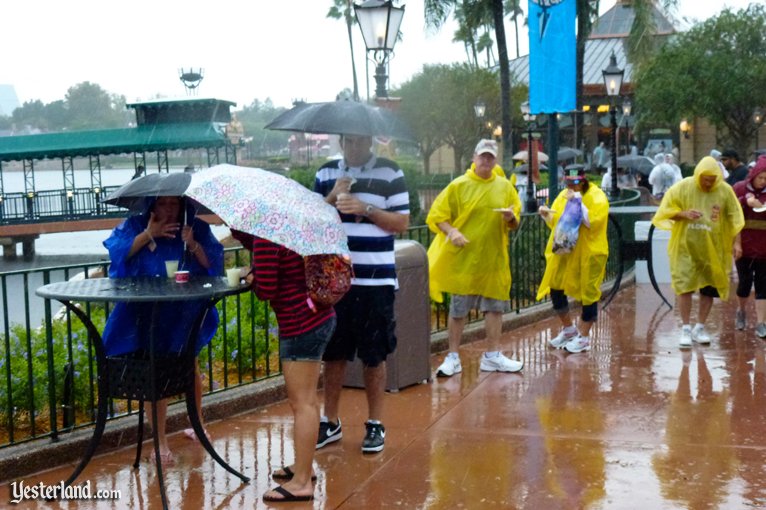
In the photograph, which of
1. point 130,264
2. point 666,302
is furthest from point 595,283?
point 130,264

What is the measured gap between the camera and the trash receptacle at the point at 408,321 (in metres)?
7.03

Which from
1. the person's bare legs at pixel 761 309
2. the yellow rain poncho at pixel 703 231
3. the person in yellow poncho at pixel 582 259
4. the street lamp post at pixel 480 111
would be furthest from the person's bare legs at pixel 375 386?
the street lamp post at pixel 480 111

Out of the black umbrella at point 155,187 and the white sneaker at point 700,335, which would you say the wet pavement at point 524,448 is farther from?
the black umbrella at point 155,187

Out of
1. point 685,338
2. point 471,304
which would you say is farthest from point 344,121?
point 685,338

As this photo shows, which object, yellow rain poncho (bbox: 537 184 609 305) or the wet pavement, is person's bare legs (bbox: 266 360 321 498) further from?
yellow rain poncho (bbox: 537 184 609 305)

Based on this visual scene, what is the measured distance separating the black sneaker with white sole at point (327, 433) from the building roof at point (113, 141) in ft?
46.7

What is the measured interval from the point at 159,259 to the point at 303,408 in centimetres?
123

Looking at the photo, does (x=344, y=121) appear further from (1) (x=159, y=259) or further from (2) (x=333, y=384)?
(2) (x=333, y=384)

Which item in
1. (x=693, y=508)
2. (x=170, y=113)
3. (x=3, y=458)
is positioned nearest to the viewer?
(x=693, y=508)

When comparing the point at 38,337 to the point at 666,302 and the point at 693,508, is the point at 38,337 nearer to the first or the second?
the point at 693,508

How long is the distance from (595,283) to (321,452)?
3784 millimetres

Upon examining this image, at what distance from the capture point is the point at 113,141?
89.1 feet

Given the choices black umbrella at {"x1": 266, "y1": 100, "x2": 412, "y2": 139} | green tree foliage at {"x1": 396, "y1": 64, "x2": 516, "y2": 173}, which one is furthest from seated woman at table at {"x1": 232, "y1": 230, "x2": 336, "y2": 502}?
green tree foliage at {"x1": 396, "y1": 64, "x2": 516, "y2": 173}

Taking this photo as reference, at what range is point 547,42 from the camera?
11.3m
